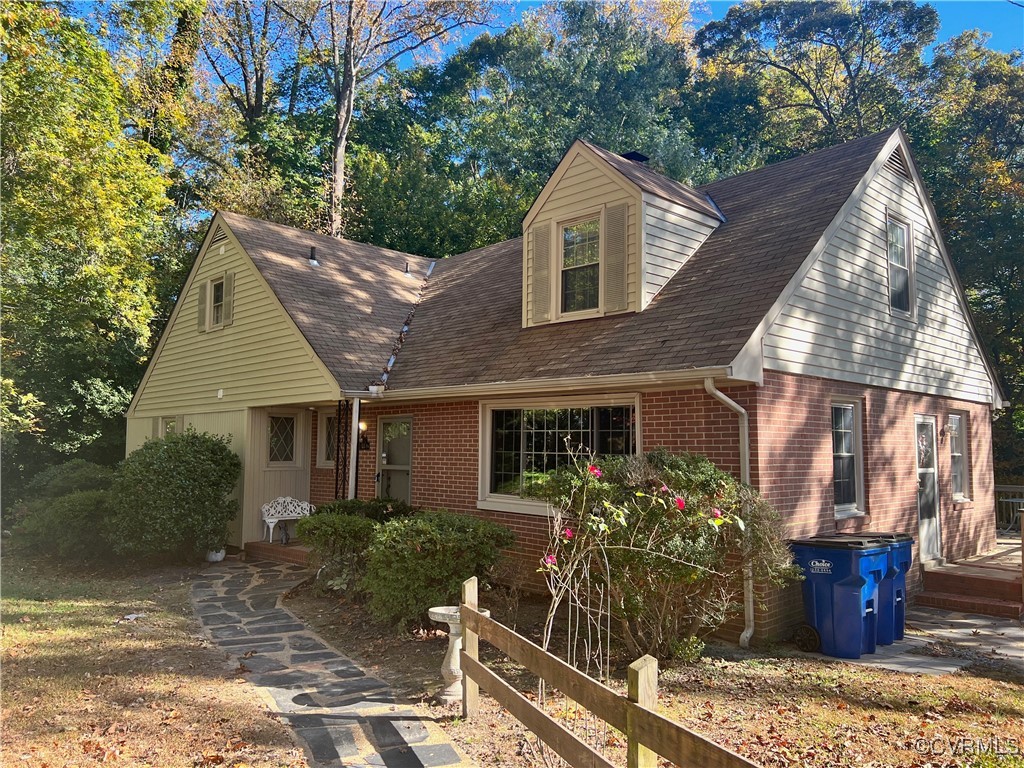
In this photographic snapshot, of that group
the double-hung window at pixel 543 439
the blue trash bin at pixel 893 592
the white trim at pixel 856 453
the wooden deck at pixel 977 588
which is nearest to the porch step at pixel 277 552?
the double-hung window at pixel 543 439

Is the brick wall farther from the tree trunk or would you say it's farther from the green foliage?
the tree trunk

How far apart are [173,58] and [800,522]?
86.9 ft

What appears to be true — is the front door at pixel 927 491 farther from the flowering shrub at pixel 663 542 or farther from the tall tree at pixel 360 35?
the tall tree at pixel 360 35

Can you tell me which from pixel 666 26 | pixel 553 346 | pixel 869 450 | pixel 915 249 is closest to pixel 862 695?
pixel 869 450

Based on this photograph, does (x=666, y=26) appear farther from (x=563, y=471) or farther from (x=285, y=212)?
(x=563, y=471)

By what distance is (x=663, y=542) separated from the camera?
6.06m

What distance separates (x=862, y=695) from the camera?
5.68 metres

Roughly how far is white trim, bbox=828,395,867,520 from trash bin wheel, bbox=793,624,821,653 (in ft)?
6.70

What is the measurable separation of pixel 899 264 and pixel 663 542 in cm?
730

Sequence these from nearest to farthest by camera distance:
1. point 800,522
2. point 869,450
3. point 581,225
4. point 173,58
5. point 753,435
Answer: point 753,435
point 800,522
point 869,450
point 581,225
point 173,58

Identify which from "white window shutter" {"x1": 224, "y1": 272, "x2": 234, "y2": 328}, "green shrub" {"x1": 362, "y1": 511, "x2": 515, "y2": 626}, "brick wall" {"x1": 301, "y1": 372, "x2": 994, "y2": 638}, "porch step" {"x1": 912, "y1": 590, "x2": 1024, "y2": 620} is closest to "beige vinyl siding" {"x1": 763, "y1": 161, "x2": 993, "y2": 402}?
"brick wall" {"x1": 301, "y1": 372, "x2": 994, "y2": 638}

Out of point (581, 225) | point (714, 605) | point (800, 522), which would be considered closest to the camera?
point (714, 605)

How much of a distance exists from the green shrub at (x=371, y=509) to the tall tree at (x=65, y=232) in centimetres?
916

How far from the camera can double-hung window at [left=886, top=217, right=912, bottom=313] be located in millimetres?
10436
